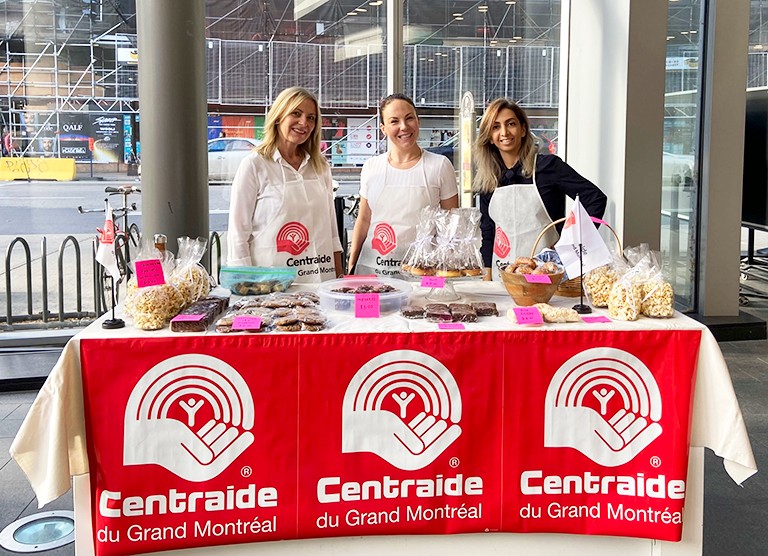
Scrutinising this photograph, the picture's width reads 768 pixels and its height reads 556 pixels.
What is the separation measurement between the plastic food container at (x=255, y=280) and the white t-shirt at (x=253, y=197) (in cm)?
53

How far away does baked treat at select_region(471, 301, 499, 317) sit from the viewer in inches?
94.5

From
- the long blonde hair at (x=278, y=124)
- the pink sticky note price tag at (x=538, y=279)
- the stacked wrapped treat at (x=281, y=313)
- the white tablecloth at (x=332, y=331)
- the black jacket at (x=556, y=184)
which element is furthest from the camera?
the black jacket at (x=556, y=184)

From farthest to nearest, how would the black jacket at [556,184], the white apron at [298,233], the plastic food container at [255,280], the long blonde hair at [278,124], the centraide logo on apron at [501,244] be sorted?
the centraide logo on apron at [501,244] < the black jacket at [556,184] < the white apron at [298,233] < the long blonde hair at [278,124] < the plastic food container at [255,280]

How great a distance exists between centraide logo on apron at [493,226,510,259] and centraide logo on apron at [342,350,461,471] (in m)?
1.44

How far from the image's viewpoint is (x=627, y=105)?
5188mm

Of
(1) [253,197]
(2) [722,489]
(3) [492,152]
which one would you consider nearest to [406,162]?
(3) [492,152]

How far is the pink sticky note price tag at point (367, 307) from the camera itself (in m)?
2.38

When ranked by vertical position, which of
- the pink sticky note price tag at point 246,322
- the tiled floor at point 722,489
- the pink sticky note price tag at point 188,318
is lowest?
the tiled floor at point 722,489

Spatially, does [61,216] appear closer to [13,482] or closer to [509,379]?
[13,482]

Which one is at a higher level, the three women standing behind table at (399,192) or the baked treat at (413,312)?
the three women standing behind table at (399,192)

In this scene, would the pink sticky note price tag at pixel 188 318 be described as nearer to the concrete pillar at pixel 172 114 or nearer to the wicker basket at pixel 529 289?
the wicker basket at pixel 529 289

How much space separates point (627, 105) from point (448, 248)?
3.16m

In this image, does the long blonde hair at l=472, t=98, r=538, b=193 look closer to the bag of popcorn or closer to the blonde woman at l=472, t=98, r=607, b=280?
the blonde woman at l=472, t=98, r=607, b=280

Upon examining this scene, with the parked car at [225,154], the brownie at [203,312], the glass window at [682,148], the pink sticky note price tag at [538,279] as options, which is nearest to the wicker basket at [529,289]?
the pink sticky note price tag at [538,279]
